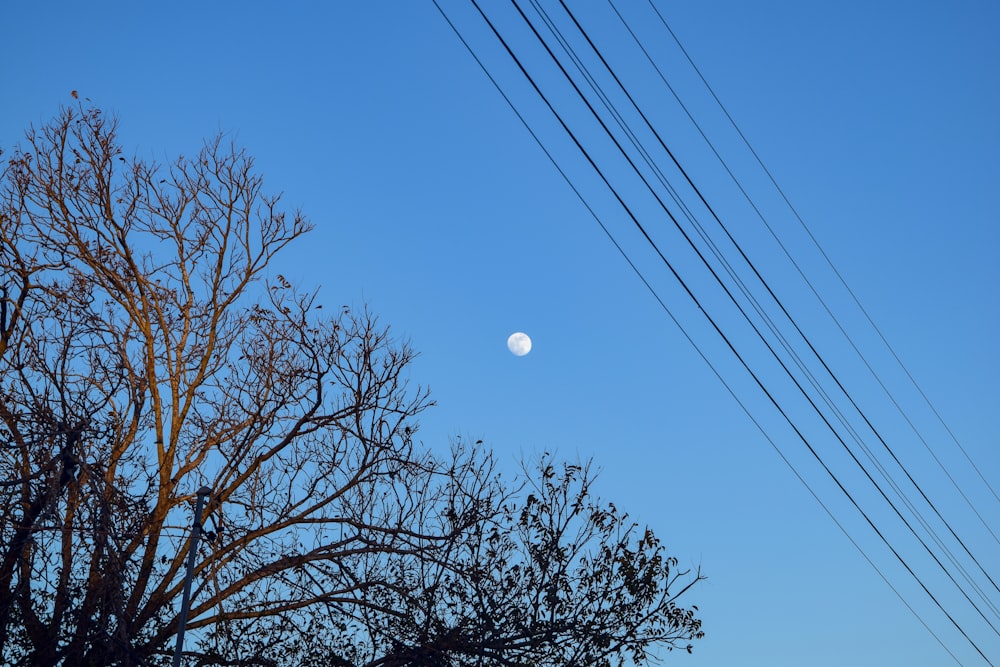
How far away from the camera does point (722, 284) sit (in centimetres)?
1072

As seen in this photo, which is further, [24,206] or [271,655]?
[24,206]

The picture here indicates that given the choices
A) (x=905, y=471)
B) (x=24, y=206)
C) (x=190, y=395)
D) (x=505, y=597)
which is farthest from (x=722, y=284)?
(x=24, y=206)

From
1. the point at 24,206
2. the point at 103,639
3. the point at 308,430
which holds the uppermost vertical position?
the point at 24,206

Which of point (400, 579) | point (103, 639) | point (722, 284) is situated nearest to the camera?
point (722, 284)

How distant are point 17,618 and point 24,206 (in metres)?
7.32

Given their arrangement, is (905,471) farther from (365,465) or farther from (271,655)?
(271,655)

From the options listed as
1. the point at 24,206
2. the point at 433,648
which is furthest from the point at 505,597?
the point at 24,206

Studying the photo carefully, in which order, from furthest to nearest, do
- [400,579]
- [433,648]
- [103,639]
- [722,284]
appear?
[400,579], [433,648], [103,639], [722,284]

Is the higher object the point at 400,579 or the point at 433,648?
the point at 400,579

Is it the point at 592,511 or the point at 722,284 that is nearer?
the point at 722,284

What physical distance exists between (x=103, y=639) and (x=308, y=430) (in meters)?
5.42

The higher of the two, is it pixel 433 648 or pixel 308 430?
pixel 308 430

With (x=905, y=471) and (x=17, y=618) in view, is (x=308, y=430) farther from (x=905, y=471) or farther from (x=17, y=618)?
(x=905, y=471)

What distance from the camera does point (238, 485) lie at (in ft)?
55.4
